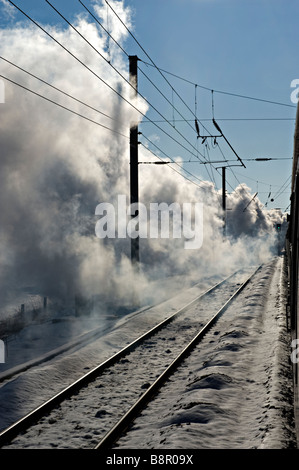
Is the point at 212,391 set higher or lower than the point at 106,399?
higher

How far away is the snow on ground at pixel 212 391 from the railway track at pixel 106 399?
0.26 m

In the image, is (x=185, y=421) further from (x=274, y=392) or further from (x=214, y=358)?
(x=214, y=358)

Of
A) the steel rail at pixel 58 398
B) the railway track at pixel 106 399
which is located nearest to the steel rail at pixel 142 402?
the railway track at pixel 106 399

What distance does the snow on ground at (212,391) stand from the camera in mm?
5941

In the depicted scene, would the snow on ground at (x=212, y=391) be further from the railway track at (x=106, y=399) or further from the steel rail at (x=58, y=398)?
the steel rail at (x=58, y=398)

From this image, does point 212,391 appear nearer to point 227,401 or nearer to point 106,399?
point 227,401

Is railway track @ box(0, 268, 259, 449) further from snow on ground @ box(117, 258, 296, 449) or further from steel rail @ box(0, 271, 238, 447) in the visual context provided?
snow on ground @ box(117, 258, 296, 449)

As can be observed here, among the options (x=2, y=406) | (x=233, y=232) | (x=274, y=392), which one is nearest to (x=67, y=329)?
(x=2, y=406)

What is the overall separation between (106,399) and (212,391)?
1.87 m

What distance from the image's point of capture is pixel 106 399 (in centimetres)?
781

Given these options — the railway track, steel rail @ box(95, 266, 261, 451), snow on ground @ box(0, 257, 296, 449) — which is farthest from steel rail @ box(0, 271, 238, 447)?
steel rail @ box(95, 266, 261, 451)

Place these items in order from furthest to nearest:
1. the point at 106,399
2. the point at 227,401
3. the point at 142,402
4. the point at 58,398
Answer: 1. the point at 106,399
2. the point at 58,398
3. the point at 142,402
4. the point at 227,401

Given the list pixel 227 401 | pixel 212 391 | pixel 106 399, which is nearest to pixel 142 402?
pixel 106 399

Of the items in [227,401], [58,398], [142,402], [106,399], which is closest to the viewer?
[227,401]
